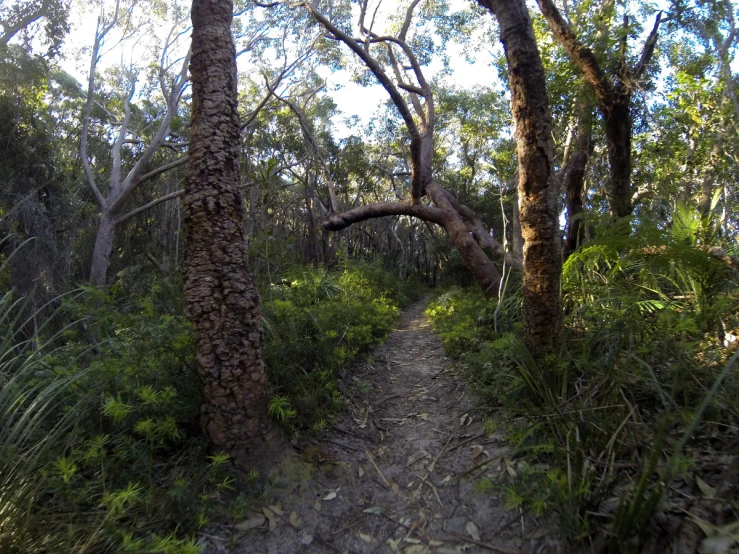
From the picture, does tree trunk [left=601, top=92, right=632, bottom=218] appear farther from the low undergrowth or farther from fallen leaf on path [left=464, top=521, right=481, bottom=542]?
fallen leaf on path [left=464, top=521, right=481, bottom=542]

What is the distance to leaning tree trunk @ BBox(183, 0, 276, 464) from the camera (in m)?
2.96

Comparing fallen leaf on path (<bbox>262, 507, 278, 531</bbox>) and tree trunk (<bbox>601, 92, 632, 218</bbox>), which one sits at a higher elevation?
tree trunk (<bbox>601, 92, 632, 218</bbox>)

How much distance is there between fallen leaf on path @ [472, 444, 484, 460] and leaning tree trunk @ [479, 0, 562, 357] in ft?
2.89

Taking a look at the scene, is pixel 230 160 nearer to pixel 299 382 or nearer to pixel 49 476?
pixel 299 382

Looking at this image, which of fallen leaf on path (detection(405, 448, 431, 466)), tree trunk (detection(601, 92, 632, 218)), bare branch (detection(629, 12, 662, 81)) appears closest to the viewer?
fallen leaf on path (detection(405, 448, 431, 466))

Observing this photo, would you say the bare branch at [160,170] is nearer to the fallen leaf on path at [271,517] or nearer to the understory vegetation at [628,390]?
the understory vegetation at [628,390]

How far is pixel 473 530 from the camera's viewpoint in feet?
8.86

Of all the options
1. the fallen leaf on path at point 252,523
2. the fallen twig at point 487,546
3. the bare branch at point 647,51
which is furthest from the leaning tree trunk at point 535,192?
the bare branch at point 647,51

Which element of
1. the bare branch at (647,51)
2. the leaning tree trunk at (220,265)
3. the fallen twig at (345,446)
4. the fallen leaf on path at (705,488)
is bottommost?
the fallen twig at (345,446)

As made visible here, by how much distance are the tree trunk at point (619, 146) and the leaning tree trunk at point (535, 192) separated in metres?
3.17

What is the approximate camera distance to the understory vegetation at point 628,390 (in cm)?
220

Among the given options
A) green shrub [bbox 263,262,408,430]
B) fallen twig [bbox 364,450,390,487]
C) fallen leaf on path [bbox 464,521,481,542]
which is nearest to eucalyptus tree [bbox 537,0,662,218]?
green shrub [bbox 263,262,408,430]

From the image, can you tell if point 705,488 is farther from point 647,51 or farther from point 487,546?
point 647,51

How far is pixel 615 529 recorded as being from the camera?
2.05m
